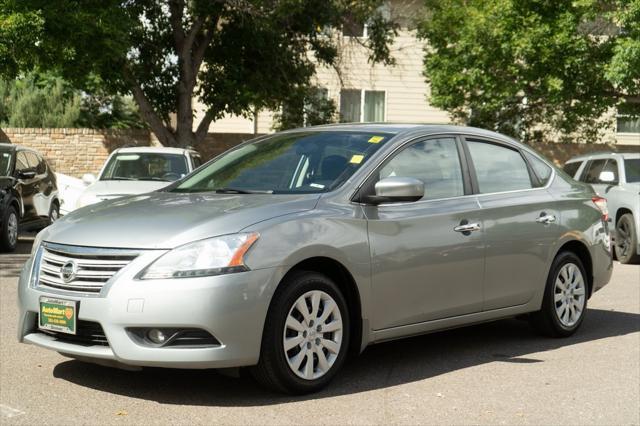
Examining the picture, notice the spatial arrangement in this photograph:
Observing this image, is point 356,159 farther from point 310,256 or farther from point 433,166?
point 310,256

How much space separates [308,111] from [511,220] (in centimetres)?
2090

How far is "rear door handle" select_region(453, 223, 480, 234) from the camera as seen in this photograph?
24.1 feet

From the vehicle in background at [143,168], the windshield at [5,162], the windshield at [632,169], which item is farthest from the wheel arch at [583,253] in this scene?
the windshield at [5,162]

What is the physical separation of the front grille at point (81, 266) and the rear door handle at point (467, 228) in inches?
97.2

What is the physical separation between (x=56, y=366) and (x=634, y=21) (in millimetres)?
17404

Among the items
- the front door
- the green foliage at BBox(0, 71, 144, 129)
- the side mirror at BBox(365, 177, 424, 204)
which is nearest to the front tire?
the front door

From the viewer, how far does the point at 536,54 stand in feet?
80.0

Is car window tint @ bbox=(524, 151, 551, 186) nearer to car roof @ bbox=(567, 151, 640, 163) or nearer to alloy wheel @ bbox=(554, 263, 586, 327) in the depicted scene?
alloy wheel @ bbox=(554, 263, 586, 327)

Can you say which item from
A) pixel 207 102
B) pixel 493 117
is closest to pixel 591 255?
pixel 207 102

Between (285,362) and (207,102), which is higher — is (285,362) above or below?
below

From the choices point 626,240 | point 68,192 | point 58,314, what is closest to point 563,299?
point 58,314

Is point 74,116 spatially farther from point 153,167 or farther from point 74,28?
point 153,167

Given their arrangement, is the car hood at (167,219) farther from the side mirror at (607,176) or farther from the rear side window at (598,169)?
the rear side window at (598,169)

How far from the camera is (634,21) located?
2159 centimetres
